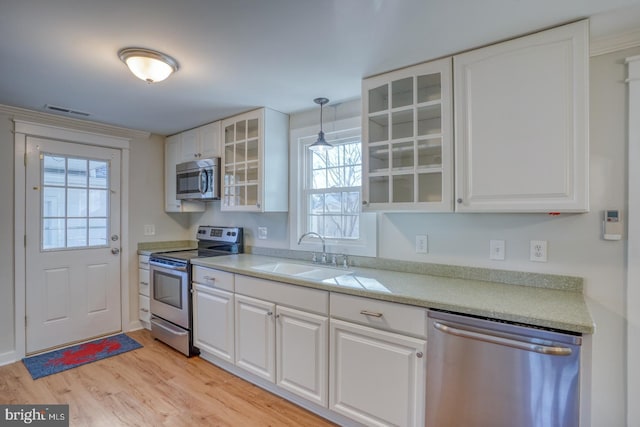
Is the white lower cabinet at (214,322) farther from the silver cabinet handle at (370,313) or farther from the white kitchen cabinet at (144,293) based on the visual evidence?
the silver cabinet handle at (370,313)

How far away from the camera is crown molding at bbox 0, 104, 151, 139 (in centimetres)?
282

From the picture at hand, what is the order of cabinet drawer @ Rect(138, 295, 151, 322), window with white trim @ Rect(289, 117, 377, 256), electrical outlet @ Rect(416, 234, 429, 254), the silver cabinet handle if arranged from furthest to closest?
1. cabinet drawer @ Rect(138, 295, 151, 322)
2. window with white trim @ Rect(289, 117, 377, 256)
3. electrical outlet @ Rect(416, 234, 429, 254)
4. the silver cabinet handle

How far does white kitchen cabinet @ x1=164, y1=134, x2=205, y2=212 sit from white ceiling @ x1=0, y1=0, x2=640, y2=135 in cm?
126

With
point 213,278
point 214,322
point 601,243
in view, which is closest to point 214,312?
point 214,322

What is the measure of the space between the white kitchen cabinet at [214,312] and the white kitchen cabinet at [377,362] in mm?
975

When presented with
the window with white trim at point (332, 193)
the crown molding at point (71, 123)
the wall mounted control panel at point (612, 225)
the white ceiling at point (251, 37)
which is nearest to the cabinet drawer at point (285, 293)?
the window with white trim at point (332, 193)

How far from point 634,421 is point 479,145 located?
1559 millimetres

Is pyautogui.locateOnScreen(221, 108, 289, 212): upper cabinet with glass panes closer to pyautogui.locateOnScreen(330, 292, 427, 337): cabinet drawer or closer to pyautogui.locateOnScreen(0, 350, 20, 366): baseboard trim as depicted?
pyautogui.locateOnScreen(330, 292, 427, 337): cabinet drawer

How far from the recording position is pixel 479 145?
5.71 ft

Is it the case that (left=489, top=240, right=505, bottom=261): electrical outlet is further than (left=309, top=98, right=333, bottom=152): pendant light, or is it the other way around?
(left=309, top=98, right=333, bottom=152): pendant light

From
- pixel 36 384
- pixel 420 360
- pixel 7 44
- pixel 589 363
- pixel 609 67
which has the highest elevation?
pixel 7 44

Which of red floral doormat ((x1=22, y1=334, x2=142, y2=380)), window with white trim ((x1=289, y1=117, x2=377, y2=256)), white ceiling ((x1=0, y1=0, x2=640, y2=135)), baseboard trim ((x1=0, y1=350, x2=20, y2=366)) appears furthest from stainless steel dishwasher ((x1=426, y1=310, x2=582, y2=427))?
baseboard trim ((x1=0, y1=350, x2=20, y2=366))

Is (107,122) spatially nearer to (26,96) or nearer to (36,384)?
(26,96)

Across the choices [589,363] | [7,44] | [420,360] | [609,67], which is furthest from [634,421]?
[7,44]
